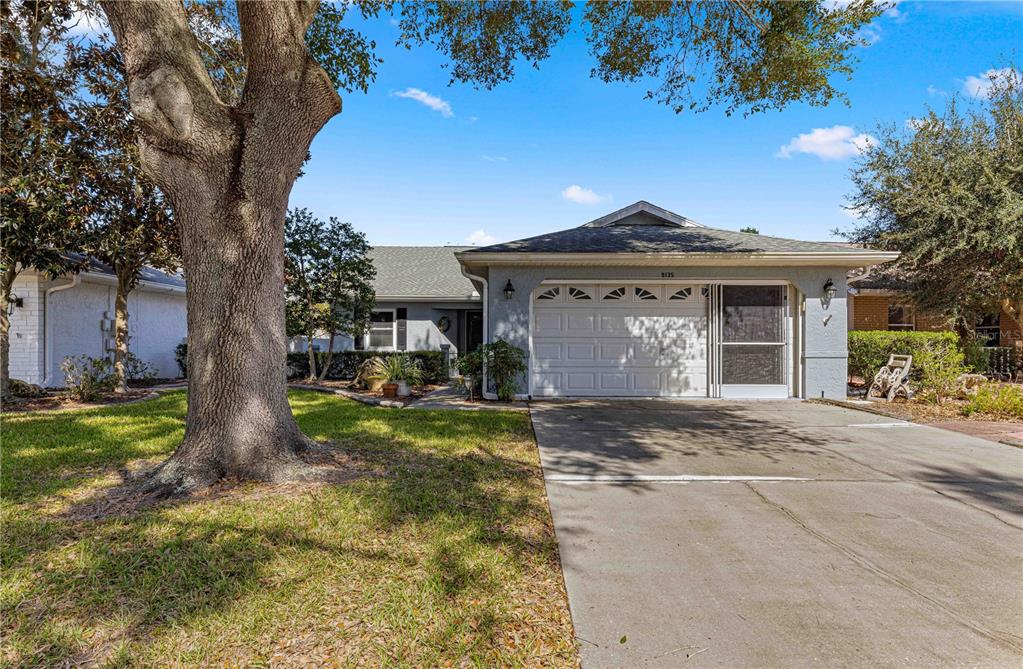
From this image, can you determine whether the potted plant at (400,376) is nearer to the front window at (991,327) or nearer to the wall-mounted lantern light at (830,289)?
the wall-mounted lantern light at (830,289)

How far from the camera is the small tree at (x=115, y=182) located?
8742mm

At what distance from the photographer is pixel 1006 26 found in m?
8.76

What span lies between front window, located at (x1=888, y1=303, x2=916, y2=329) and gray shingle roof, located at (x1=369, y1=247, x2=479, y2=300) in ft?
46.6

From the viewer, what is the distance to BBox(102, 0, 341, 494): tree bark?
12.9 ft

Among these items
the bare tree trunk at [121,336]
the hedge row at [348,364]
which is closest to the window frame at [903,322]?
the hedge row at [348,364]

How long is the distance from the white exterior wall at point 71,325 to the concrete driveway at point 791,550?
1154cm

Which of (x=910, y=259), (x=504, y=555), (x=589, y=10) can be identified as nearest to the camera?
(x=504, y=555)

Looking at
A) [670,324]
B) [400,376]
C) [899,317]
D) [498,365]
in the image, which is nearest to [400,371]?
[400,376]

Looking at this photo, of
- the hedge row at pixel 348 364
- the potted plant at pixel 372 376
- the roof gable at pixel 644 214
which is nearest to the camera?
the potted plant at pixel 372 376

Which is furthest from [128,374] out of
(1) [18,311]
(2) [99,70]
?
(2) [99,70]

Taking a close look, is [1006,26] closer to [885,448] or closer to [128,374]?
[885,448]

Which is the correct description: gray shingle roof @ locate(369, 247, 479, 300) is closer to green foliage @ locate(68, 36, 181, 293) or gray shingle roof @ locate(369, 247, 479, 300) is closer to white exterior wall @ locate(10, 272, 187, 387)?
green foliage @ locate(68, 36, 181, 293)

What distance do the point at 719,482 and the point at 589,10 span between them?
7.20m

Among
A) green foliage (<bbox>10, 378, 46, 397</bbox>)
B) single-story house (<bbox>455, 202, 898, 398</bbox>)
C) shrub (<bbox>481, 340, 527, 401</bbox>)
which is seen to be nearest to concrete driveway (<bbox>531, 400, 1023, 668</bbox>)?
shrub (<bbox>481, 340, 527, 401</bbox>)
